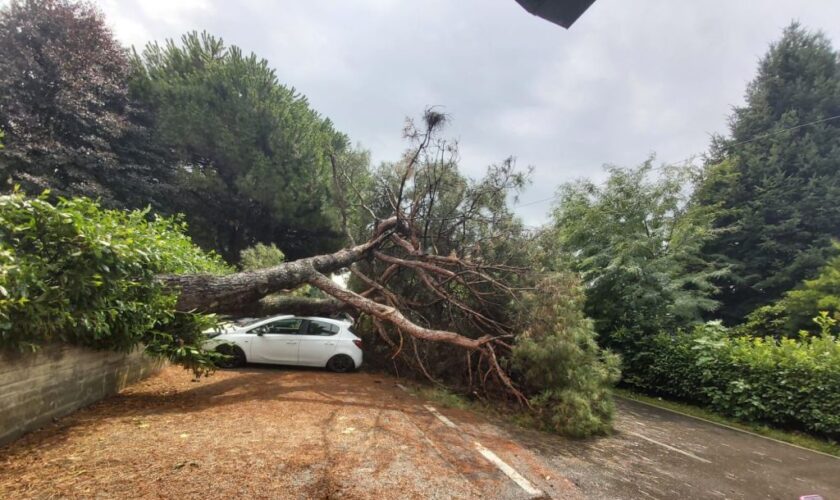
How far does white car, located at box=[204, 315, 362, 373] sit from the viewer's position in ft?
24.7

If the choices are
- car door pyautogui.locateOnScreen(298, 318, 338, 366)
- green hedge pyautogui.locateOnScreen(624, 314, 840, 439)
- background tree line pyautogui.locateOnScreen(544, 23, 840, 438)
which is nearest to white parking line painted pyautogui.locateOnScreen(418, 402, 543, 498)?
car door pyautogui.locateOnScreen(298, 318, 338, 366)

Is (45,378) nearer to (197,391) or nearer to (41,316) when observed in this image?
(41,316)

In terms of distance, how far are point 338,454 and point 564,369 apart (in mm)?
4167

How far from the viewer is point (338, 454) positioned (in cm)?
369

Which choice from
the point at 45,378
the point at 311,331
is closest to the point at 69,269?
the point at 45,378

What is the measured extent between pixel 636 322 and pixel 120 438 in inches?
480

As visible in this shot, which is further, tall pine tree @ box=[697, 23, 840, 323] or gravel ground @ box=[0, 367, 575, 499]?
tall pine tree @ box=[697, 23, 840, 323]

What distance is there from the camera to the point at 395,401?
618cm

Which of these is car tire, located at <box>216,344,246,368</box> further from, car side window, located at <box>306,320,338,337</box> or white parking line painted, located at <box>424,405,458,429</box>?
white parking line painted, located at <box>424,405,458,429</box>

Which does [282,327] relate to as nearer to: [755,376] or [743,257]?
[755,376]

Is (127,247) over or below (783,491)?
over

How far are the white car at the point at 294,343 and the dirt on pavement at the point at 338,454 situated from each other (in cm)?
87

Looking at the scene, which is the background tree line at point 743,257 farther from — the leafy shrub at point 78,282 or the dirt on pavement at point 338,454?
the leafy shrub at point 78,282

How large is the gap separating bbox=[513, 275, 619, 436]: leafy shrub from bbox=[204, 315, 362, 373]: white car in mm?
3846
